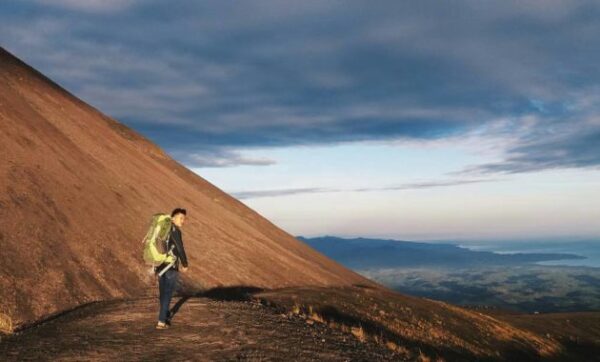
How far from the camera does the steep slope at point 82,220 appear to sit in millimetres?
25406

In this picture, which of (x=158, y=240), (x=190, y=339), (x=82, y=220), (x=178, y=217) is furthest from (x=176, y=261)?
(x=82, y=220)

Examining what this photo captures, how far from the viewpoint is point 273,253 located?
55.2 metres

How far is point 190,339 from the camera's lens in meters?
14.9

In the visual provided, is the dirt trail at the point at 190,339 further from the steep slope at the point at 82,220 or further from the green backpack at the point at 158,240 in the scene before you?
the steep slope at the point at 82,220

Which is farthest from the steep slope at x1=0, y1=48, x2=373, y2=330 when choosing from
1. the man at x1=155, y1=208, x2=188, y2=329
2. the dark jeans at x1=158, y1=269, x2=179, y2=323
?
the man at x1=155, y1=208, x2=188, y2=329

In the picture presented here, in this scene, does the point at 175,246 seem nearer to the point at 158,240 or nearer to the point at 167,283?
the point at 158,240

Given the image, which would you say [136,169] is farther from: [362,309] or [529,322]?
[529,322]

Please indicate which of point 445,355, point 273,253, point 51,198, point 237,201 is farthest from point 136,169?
point 445,355

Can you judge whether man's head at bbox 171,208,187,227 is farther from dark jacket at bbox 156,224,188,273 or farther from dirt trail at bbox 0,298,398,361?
dirt trail at bbox 0,298,398,361

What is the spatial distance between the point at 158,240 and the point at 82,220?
21766 mm

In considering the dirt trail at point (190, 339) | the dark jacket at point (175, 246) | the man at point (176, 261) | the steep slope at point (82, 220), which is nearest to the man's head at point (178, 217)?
the man at point (176, 261)

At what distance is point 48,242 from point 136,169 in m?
26.5

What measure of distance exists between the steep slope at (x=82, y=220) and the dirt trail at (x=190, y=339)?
418 centimetres

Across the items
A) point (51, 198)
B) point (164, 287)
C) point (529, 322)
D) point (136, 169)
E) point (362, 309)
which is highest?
point (136, 169)
